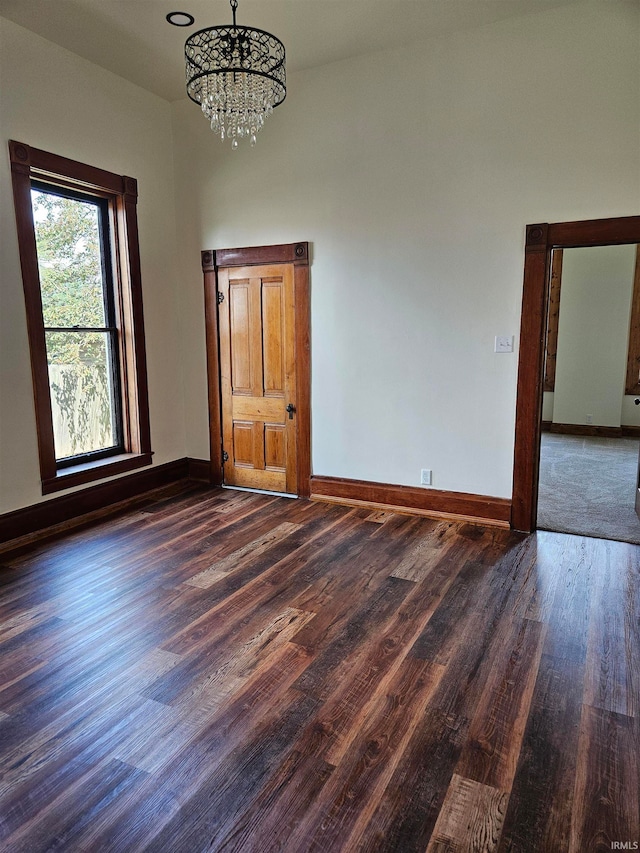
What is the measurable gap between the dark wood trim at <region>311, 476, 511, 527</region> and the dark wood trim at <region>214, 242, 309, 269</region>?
6.16 ft

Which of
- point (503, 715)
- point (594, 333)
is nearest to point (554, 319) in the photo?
point (594, 333)

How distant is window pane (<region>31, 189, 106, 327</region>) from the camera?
3916mm

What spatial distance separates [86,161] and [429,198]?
8.54ft

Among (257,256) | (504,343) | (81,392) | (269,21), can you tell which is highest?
(269,21)

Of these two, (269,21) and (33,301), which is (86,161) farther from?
(269,21)

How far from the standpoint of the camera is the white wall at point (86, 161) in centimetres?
360

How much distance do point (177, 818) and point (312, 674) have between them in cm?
82

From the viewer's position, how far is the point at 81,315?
4.29 m

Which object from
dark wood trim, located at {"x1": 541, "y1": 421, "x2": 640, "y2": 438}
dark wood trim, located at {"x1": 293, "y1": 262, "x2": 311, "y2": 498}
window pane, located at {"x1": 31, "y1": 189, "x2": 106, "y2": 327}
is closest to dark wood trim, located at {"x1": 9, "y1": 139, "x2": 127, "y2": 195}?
window pane, located at {"x1": 31, "y1": 189, "x2": 106, "y2": 327}

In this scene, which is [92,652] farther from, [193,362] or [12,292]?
[193,362]

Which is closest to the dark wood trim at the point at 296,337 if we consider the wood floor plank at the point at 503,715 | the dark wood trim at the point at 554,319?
the wood floor plank at the point at 503,715

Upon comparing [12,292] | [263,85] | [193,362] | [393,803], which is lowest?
[393,803]

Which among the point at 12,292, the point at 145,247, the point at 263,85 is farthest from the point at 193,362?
the point at 263,85

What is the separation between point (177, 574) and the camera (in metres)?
3.32
